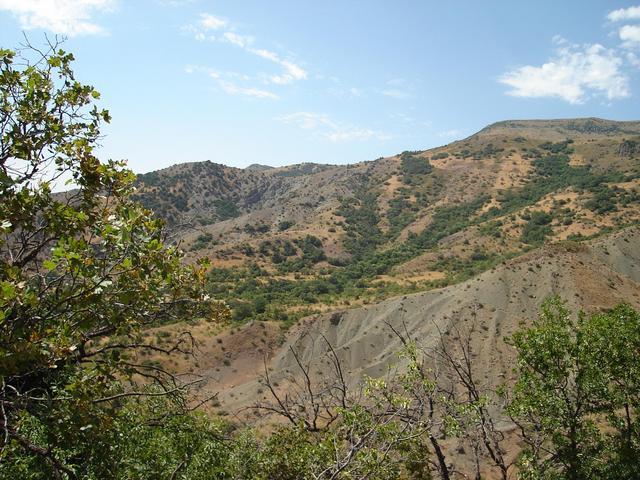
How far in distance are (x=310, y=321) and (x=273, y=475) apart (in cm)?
4529

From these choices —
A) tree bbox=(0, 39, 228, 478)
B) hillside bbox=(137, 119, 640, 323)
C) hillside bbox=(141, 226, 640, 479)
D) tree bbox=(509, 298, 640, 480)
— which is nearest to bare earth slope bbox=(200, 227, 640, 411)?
hillside bbox=(141, 226, 640, 479)

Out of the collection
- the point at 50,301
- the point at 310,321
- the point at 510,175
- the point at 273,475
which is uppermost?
the point at 510,175

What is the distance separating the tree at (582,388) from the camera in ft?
49.2

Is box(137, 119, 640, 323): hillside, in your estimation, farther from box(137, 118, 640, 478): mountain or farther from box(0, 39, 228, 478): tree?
box(0, 39, 228, 478): tree

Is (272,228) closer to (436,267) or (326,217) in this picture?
(326,217)

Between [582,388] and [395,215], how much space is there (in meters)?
106

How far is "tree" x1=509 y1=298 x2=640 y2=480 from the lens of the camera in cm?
1498

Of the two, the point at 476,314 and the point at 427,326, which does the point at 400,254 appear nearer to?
the point at 427,326

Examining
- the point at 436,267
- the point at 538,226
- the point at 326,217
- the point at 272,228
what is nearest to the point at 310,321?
the point at 436,267

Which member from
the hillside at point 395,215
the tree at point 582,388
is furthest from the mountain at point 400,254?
the tree at point 582,388

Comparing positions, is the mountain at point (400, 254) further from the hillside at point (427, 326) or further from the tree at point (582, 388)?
the tree at point (582, 388)

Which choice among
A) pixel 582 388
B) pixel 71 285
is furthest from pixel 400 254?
pixel 71 285

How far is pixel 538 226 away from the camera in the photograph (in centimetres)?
8519

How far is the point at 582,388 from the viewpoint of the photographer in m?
15.0
